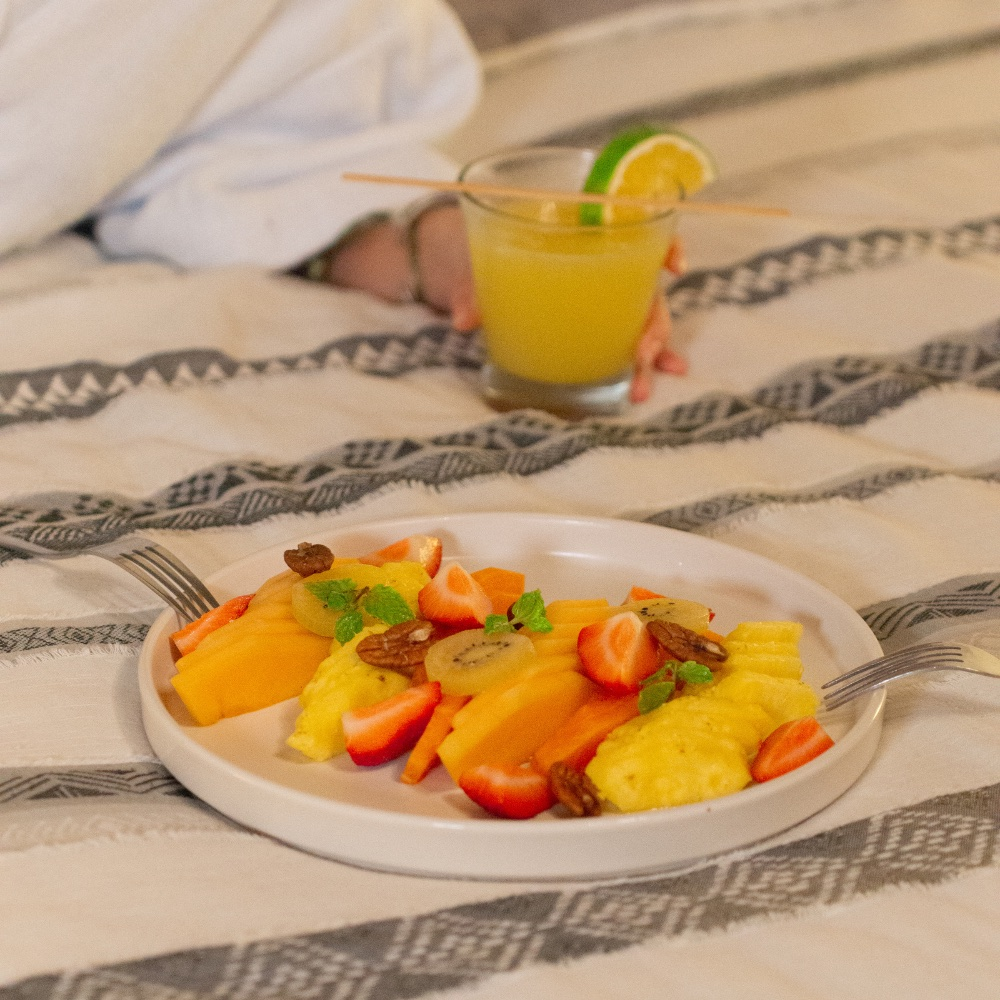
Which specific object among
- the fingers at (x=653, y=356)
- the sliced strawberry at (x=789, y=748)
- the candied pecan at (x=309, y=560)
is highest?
the candied pecan at (x=309, y=560)

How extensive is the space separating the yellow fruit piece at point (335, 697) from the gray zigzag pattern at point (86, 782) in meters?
0.08

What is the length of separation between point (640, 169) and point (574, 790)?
85 centimetres

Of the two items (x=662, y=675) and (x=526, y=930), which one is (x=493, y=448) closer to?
(x=662, y=675)

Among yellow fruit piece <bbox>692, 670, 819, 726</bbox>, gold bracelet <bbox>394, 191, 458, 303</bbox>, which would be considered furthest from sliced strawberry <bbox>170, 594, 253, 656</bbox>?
gold bracelet <bbox>394, 191, 458, 303</bbox>

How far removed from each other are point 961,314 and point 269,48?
94 centimetres

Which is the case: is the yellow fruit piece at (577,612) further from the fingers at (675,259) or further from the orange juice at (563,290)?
the fingers at (675,259)

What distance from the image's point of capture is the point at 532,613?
32.8 inches

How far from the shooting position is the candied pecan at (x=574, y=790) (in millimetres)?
704

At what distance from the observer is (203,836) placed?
2.44 ft

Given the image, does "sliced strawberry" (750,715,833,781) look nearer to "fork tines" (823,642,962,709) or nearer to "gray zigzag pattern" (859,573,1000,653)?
"fork tines" (823,642,962,709)

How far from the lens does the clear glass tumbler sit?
4.41 feet

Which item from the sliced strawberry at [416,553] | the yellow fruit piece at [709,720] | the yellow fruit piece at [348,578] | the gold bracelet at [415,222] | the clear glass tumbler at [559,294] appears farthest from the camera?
the gold bracelet at [415,222]

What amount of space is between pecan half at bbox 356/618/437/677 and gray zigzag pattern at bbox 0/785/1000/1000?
0.17 m

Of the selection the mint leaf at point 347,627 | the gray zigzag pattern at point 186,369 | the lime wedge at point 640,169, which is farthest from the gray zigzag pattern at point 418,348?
the mint leaf at point 347,627
